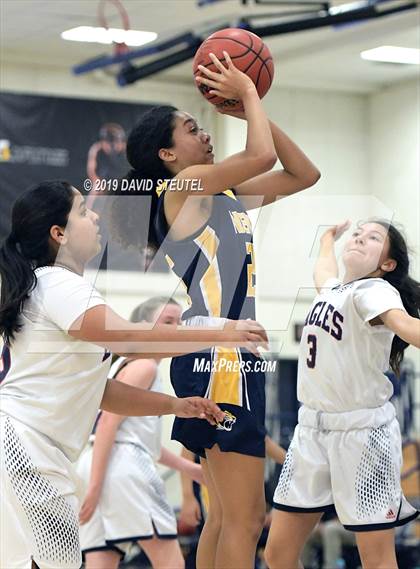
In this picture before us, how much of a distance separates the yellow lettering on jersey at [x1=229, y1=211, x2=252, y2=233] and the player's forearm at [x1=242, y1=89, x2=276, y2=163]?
287 millimetres

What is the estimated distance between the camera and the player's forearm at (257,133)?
12.9ft

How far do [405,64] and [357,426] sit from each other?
18.7 ft

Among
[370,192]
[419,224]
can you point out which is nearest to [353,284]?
[419,224]

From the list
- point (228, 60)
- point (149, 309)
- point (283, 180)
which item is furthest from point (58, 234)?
point (149, 309)

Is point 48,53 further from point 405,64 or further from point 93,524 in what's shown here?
point 93,524

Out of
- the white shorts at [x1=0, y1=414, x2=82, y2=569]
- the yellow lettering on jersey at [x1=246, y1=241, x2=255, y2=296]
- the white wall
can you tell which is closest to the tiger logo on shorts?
the yellow lettering on jersey at [x1=246, y1=241, x2=255, y2=296]

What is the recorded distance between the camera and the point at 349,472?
4191 millimetres

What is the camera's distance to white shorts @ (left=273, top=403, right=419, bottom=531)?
4.18 metres

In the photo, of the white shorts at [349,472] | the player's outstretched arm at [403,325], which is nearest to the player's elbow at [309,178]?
the player's outstretched arm at [403,325]

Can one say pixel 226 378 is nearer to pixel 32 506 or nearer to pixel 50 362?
pixel 50 362

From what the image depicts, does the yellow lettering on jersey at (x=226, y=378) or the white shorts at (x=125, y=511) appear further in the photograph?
the white shorts at (x=125, y=511)

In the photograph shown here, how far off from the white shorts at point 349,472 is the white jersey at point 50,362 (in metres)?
0.94

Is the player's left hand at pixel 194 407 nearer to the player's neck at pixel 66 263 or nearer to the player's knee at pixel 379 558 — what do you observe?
the player's neck at pixel 66 263

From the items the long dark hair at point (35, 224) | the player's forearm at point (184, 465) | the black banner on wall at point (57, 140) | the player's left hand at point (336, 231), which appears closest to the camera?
the long dark hair at point (35, 224)
